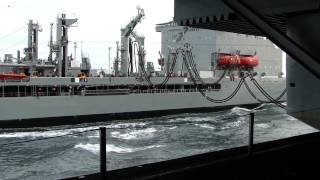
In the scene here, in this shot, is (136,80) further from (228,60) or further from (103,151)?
(103,151)

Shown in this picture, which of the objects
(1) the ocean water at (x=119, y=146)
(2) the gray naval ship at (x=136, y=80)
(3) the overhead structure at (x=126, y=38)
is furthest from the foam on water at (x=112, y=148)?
(3) the overhead structure at (x=126, y=38)

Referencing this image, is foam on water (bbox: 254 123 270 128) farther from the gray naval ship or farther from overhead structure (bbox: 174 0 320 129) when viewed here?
overhead structure (bbox: 174 0 320 129)

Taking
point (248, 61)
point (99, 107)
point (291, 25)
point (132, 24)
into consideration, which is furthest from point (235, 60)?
point (291, 25)

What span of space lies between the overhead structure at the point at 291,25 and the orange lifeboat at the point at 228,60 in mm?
Result: 32813

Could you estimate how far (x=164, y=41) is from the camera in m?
45.5

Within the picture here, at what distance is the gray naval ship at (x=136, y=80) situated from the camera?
2889 cm

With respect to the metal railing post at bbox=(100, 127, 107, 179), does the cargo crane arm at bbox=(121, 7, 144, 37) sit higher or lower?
higher

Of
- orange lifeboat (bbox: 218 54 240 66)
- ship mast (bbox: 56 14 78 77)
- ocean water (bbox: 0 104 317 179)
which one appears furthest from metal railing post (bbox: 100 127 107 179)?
orange lifeboat (bbox: 218 54 240 66)

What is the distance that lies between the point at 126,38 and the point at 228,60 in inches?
392

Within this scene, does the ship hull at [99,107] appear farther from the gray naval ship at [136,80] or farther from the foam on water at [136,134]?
the foam on water at [136,134]

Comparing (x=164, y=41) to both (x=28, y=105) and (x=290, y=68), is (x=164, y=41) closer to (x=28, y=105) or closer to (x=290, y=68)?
(x=28, y=105)

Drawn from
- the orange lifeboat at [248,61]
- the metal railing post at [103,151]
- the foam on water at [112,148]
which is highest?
the orange lifeboat at [248,61]

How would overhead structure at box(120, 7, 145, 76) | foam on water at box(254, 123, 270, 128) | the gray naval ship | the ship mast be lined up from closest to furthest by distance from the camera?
foam on water at box(254, 123, 270, 128) → the gray naval ship → the ship mast → overhead structure at box(120, 7, 145, 76)

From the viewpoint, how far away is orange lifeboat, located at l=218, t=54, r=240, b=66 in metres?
40.4
